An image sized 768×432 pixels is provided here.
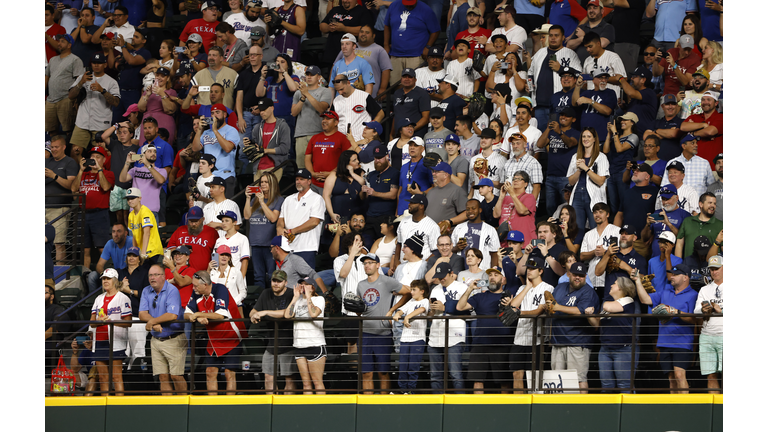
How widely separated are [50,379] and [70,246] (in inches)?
116

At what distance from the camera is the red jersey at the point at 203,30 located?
15578mm

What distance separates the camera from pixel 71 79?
1552 cm

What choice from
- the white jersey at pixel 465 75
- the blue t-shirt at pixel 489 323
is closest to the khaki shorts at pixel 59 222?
the white jersey at pixel 465 75

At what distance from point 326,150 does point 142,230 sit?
2805mm

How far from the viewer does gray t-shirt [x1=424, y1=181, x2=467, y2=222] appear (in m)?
11.9

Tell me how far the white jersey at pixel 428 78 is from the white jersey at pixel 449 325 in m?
4.39

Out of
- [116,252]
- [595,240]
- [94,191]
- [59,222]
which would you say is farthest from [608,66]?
[59,222]

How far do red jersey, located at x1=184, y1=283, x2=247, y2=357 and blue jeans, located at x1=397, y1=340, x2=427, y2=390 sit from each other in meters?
1.91

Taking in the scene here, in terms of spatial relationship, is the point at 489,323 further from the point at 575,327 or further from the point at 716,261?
the point at 716,261

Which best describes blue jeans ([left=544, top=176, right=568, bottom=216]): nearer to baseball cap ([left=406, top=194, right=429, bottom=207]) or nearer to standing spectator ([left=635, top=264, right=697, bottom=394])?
baseball cap ([left=406, top=194, right=429, bottom=207])

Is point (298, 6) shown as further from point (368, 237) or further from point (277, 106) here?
point (368, 237)

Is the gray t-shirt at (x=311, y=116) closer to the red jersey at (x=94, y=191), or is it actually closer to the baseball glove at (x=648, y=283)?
the red jersey at (x=94, y=191)

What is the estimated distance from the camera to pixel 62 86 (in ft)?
50.8

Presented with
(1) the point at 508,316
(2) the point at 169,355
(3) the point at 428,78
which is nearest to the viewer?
(1) the point at 508,316
